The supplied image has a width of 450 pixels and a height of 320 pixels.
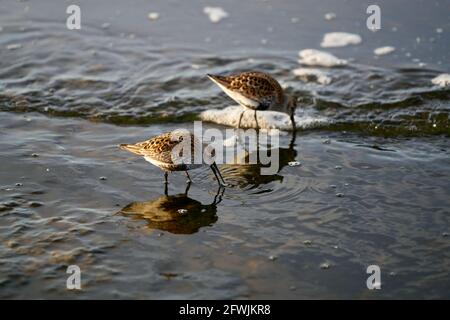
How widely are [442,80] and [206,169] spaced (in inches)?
197

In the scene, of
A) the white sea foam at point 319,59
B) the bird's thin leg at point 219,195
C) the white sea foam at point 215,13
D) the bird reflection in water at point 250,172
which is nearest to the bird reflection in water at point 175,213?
the bird's thin leg at point 219,195

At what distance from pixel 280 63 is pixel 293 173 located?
4204 mm

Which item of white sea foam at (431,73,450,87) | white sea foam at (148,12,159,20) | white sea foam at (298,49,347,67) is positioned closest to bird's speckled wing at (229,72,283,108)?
white sea foam at (298,49,347,67)

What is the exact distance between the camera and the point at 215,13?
14.4 m

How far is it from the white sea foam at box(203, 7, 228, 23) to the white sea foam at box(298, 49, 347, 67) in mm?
2380

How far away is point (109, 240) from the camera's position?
7.05 meters

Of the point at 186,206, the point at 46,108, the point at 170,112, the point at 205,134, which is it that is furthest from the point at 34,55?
the point at 186,206

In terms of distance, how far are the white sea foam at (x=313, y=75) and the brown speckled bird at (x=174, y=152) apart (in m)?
4.24

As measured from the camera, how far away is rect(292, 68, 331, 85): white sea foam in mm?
11852

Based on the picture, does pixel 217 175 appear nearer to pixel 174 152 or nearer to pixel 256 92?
pixel 174 152

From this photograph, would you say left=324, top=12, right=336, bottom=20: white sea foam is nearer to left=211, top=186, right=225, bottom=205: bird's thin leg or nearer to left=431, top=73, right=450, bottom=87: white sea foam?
left=431, top=73, right=450, bottom=87: white sea foam

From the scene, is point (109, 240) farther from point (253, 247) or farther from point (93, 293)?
point (253, 247)

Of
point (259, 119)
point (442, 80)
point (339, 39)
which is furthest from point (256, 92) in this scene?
point (339, 39)
